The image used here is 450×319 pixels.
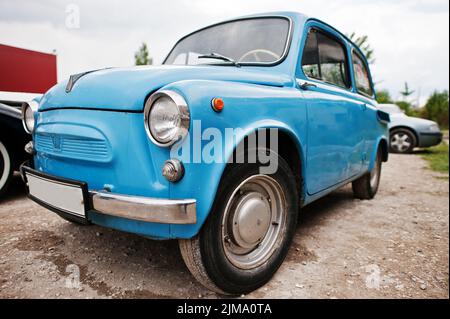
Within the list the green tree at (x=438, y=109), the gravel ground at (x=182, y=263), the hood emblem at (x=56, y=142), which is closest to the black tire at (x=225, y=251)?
the gravel ground at (x=182, y=263)

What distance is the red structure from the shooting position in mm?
2803

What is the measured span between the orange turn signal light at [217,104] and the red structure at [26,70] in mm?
1849

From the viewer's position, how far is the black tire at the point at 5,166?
8.74 feet

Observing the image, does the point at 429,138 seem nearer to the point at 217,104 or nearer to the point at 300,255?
the point at 300,255

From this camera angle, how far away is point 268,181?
5.84ft

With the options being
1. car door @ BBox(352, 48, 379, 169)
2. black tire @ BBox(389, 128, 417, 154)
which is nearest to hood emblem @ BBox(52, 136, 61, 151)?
car door @ BBox(352, 48, 379, 169)

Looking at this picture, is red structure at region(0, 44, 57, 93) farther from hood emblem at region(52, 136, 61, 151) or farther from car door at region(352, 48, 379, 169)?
car door at region(352, 48, 379, 169)

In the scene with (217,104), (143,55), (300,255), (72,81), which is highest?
(143,55)

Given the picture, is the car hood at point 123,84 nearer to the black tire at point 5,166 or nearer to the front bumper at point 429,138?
the black tire at point 5,166

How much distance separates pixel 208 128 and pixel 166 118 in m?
0.19

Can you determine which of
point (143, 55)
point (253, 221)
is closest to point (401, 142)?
point (253, 221)

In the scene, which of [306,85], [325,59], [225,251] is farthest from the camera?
[325,59]

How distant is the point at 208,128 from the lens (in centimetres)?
137

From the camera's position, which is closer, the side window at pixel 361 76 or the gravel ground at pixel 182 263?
the gravel ground at pixel 182 263
